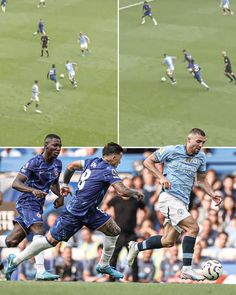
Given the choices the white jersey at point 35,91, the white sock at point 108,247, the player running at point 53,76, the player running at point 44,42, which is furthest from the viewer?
the player running at point 44,42

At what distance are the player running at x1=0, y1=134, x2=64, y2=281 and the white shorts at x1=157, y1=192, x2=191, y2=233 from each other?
49.9 inches

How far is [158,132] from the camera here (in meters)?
26.7

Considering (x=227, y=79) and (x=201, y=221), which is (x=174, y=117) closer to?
(x=227, y=79)

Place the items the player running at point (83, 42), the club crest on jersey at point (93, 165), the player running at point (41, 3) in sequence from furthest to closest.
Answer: the player running at point (41, 3) < the player running at point (83, 42) < the club crest on jersey at point (93, 165)

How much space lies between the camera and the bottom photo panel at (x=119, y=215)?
861cm

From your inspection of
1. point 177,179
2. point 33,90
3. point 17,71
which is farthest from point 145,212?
point 17,71

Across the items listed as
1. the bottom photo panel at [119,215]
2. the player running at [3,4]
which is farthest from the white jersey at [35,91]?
the bottom photo panel at [119,215]

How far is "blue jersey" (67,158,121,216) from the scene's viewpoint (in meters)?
8.39

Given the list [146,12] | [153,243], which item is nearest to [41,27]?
[146,12]

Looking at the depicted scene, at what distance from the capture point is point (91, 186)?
8.45m

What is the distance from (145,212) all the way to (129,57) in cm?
1472

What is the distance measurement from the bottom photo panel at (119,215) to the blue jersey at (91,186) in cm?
1

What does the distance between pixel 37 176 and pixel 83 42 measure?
23.0m

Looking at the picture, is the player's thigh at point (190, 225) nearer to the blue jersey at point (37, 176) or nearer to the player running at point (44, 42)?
the blue jersey at point (37, 176)
